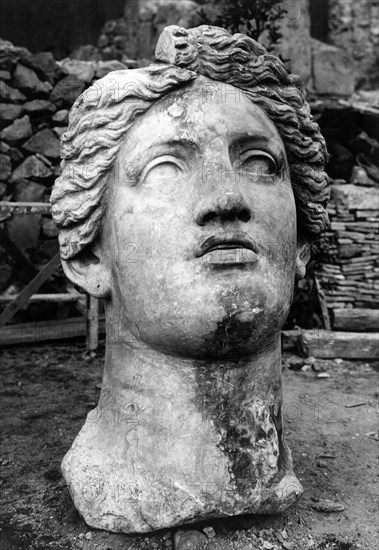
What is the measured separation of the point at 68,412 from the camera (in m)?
4.73

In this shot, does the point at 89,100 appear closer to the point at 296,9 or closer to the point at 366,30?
the point at 296,9

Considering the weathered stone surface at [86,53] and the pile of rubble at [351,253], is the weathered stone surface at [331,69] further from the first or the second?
the weathered stone surface at [86,53]

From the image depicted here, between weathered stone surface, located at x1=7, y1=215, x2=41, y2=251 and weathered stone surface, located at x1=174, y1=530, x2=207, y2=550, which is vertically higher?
weathered stone surface, located at x1=7, y1=215, x2=41, y2=251

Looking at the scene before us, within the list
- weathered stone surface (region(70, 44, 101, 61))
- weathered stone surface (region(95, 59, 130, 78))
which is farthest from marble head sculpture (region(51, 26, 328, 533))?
weathered stone surface (region(70, 44, 101, 61))

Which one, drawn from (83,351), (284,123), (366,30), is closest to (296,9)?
(366,30)

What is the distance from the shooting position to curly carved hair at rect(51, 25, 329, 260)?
2885 mm

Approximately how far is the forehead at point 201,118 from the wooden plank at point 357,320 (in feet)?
14.7

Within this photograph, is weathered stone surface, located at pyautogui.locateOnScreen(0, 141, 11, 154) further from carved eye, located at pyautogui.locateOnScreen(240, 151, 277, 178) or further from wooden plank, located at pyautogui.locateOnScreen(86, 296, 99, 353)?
carved eye, located at pyautogui.locateOnScreen(240, 151, 277, 178)

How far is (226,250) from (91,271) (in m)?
0.80

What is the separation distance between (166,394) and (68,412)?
2125mm

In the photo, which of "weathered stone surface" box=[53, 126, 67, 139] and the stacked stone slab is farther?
the stacked stone slab

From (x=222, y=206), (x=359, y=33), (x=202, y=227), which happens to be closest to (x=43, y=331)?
(x=202, y=227)

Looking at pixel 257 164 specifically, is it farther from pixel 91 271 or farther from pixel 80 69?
pixel 80 69

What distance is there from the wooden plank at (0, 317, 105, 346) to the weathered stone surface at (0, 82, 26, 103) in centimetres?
263
